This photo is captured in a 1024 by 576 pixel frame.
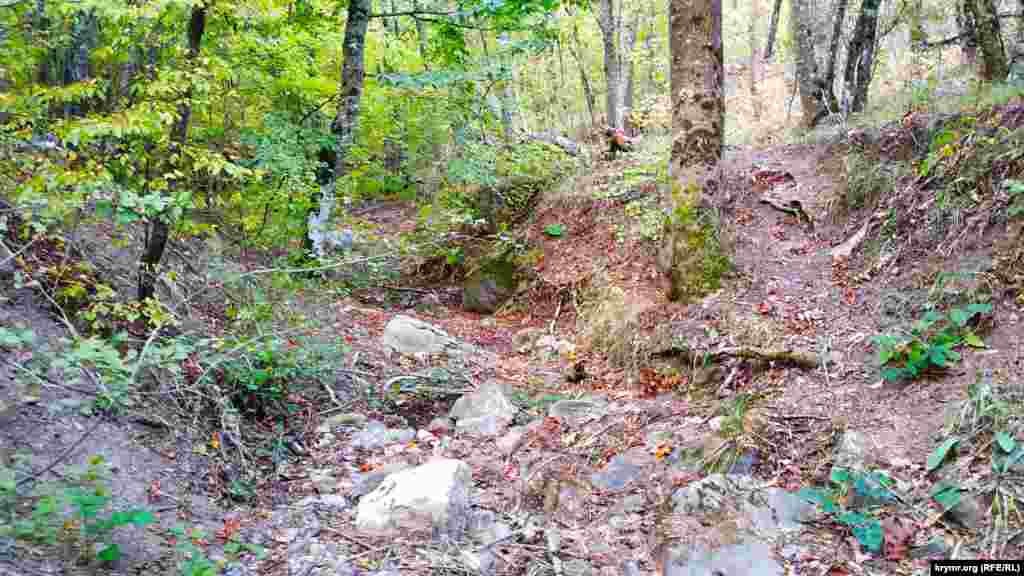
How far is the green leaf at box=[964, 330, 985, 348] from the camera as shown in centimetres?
415

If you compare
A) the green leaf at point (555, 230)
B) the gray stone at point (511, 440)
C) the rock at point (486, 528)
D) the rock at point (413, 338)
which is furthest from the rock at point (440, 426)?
the green leaf at point (555, 230)

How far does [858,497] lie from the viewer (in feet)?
12.1

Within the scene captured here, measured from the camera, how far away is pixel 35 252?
16.3 feet

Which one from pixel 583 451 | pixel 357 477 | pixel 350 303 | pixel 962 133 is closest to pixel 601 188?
pixel 350 303

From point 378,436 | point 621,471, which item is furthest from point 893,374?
point 378,436

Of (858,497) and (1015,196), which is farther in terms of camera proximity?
(1015,196)

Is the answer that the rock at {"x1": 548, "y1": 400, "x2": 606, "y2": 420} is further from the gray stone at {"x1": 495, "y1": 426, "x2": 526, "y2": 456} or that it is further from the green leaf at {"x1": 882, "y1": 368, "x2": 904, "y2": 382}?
the green leaf at {"x1": 882, "y1": 368, "x2": 904, "y2": 382}

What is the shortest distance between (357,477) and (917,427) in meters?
3.62

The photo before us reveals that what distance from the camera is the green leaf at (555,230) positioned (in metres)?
9.27

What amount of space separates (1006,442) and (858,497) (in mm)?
778

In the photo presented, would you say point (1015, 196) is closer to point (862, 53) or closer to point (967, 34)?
point (967, 34)

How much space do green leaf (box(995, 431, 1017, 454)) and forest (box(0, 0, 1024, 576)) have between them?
2 cm

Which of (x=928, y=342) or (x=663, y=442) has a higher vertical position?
(x=928, y=342)

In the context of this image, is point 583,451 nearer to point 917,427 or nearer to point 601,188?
point 917,427
